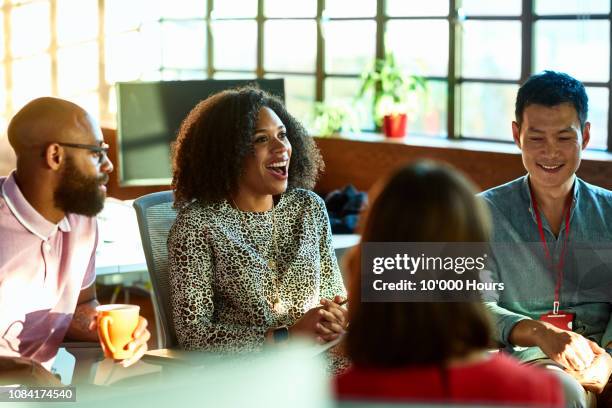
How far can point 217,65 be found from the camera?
18.4 feet

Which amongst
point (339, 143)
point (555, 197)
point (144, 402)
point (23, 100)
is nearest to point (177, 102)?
point (339, 143)

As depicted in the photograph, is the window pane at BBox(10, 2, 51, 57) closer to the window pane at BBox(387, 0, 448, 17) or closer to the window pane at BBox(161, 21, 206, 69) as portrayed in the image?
the window pane at BBox(161, 21, 206, 69)

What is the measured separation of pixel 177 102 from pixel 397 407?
283 centimetres

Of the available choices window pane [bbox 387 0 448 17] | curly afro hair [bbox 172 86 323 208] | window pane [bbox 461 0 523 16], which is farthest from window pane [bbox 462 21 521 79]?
curly afro hair [bbox 172 86 323 208]

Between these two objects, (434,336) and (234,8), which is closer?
(434,336)

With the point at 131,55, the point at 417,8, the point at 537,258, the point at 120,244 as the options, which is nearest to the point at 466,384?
the point at 537,258

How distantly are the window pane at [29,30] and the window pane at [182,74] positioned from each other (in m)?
0.92

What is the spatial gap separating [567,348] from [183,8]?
4.53 metres

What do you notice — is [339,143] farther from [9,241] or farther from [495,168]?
[9,241]

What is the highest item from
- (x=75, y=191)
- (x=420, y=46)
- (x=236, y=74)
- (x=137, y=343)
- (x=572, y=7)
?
(x=572, y=7)

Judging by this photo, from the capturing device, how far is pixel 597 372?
1676mm

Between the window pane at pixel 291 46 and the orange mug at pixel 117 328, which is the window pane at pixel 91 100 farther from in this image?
the orange mug at pixel 117 328

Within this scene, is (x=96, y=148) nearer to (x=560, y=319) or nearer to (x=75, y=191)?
(x=75, y=191)

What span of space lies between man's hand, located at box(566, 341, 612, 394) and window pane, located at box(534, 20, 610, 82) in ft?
7.97
